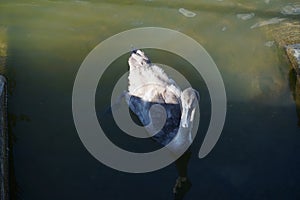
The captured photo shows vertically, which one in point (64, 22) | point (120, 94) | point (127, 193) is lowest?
point (127, 193)

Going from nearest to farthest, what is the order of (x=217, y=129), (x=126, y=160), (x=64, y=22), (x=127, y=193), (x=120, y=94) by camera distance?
1. (x=127, y=193)
2. (x=126, y=160)
3. (x=217, y=129)
4. (x=120, y=94)
5. (x=64, y=22)

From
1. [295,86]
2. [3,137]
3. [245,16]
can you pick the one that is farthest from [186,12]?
[3,137]

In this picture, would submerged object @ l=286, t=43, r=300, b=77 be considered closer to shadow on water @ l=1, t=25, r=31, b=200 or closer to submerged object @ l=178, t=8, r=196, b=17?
submerged object @ l=178, t=8, r=196, b=17

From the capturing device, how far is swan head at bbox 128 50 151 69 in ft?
26.7

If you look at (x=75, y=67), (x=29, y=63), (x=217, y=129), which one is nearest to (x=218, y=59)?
(x=217, y=129)

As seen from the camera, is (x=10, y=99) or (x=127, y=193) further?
(x=10, y=99)

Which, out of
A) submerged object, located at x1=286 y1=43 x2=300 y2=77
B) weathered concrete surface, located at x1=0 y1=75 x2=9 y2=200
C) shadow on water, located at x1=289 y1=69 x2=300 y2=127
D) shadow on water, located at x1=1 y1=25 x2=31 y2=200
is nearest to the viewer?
weathered concrete surface, located at x1=0 y1=75 x2=9 y2=200

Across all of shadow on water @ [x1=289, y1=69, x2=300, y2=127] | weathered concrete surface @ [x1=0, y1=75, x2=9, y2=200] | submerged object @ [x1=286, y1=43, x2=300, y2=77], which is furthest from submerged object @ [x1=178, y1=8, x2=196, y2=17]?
weathered concrete surface @ [x1=0, y1=75, x2=9, y2=200]

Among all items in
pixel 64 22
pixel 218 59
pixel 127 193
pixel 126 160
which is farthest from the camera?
pixel 64 22

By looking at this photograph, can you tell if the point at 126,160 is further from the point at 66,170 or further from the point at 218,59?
the point at 218,59

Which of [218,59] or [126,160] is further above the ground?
[218,59]

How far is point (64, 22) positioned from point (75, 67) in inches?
56.2

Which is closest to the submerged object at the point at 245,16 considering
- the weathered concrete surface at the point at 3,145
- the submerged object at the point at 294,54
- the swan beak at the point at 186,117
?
the submerged object at the point at 294,54

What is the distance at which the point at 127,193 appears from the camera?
21.6ft
